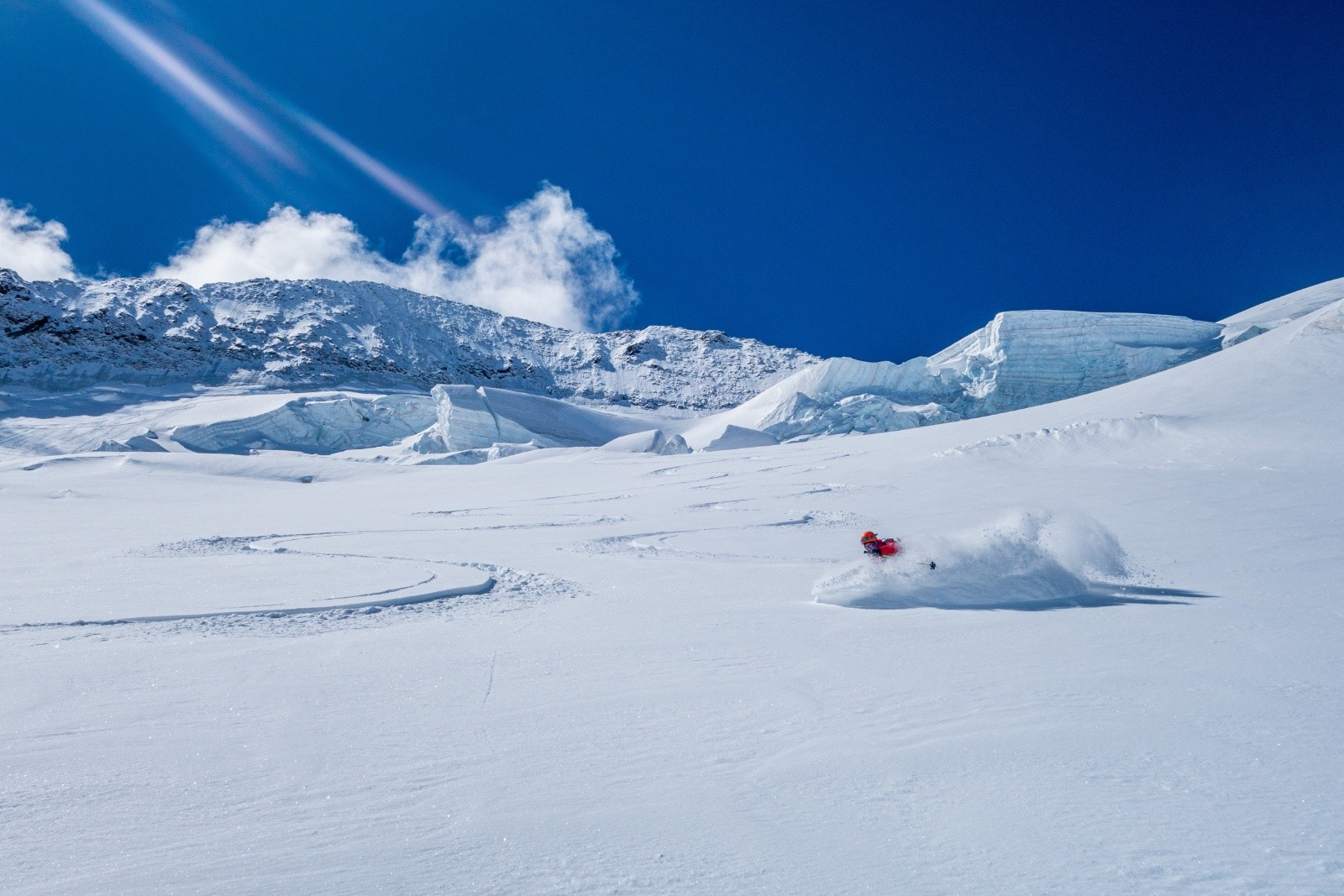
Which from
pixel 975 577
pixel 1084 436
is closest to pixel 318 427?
pixel 1084 436

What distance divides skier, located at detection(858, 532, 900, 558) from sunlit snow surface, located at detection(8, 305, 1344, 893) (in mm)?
152

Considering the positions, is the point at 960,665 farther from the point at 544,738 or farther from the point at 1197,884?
the point at 544,738

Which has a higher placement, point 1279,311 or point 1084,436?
point 1279,311

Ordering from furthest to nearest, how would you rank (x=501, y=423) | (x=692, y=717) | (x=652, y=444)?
1. (x=501, y=423)
2. (x=652, y=444)
3. (x=692, y=717)

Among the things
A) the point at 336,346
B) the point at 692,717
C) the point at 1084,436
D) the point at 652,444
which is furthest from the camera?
the point at 336,346

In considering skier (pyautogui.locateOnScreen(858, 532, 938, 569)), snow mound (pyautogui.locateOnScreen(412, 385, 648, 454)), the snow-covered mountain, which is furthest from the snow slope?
skier (pyautogui.locateOnScreen(858, 532, 938, 569))

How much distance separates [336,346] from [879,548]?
4670 inches

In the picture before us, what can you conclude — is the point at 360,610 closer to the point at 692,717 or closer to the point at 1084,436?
the point at 692,717

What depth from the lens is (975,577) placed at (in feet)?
19.0

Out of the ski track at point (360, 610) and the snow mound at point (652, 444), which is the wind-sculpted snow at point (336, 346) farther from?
the ski track at point (360, 610)

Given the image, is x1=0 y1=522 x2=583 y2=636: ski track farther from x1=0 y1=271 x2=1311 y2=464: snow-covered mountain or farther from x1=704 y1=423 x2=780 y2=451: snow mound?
x1=704 y1=423 x2=780 y2=451: snow mound

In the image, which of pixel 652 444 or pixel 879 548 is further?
pixel 652 444

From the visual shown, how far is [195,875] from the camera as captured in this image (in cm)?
199

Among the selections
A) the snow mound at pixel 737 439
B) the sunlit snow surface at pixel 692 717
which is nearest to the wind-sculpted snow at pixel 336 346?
the snow mound at pixel 737 439
